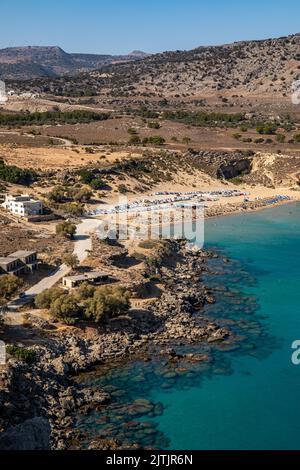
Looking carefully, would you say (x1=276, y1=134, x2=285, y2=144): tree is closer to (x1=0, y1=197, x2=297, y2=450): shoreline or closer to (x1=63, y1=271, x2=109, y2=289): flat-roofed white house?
(x1=0, y1=197, x2=297, y2=450): shoreline

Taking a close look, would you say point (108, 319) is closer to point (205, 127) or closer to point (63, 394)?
point (63, 394)

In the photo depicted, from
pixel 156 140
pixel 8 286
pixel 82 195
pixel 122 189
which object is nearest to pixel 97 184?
pixel 122 189

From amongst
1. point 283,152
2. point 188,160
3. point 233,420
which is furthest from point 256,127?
point 233,420

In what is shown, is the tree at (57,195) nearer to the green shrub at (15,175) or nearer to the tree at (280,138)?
the green shrub at (15,175)

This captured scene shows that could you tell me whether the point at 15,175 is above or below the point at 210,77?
below

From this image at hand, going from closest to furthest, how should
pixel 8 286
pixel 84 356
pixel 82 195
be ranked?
1. pixel 84 356
2. pixel 8 286
3. pixel 82 195

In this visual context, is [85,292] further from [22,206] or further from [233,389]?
[22,206]
